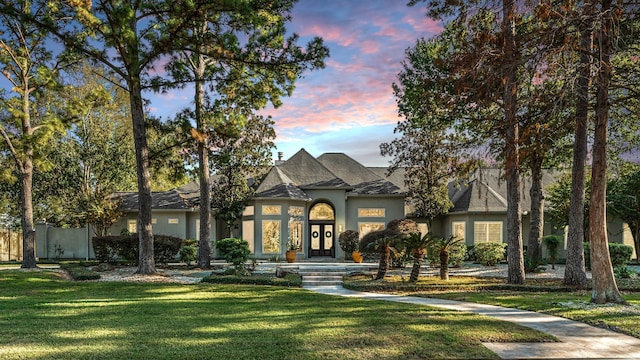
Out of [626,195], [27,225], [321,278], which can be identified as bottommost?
[321,278]

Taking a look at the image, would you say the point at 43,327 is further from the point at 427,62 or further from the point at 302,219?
the point at 302,219

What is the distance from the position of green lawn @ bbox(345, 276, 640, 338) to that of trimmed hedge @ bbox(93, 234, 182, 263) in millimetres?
9785

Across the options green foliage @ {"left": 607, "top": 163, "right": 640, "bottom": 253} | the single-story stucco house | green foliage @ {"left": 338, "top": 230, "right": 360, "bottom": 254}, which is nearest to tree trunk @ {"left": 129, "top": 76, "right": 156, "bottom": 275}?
the single-story stucco house

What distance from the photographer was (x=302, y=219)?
25891 mm

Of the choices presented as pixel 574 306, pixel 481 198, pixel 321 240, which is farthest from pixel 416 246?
pixel 321 240

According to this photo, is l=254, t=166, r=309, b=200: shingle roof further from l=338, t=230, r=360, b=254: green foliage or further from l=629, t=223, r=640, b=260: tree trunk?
l=629, t=223, r=640, b=260: tree trunk

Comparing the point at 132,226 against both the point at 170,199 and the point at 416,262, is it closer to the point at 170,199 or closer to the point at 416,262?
the point at 170,199

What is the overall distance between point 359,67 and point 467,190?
1321cm

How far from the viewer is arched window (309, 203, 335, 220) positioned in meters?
27.4

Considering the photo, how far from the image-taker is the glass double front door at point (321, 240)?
27.1 m

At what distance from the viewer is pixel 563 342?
23.1ft

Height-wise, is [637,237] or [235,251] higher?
[235,251]

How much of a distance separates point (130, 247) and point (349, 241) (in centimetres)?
1059

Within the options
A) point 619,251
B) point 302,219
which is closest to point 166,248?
point 302,219
